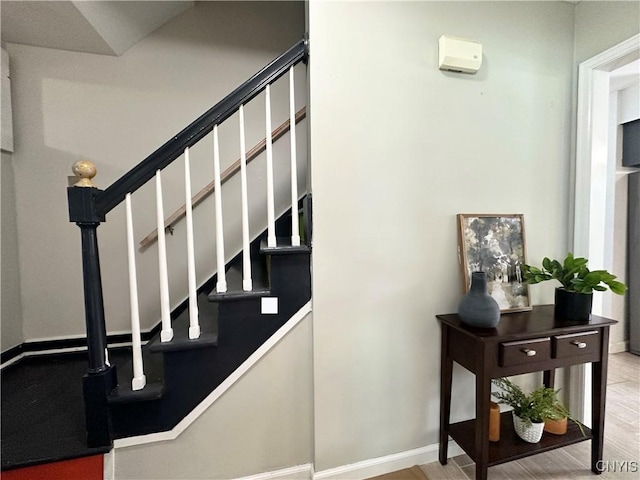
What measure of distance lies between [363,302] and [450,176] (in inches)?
33.5

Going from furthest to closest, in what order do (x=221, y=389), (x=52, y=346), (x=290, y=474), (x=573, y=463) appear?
(x=52, y=346) < (x=573, y=463) < (x=290, y=474) < (x=221, y=389)

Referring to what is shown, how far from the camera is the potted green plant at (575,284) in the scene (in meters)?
1.42

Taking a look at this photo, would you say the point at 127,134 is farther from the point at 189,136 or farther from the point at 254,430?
the point at 254,430

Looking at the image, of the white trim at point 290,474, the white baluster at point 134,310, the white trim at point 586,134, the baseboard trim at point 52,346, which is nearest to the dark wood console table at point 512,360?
the white trim at point 586,134

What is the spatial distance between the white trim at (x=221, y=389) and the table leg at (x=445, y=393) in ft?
Result: 2.56

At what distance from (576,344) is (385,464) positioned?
116cm

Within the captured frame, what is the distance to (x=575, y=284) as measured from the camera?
4.78ft

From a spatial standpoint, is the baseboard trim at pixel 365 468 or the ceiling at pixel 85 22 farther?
the ceiling at pixel 85 22

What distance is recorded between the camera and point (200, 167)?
2.17 m

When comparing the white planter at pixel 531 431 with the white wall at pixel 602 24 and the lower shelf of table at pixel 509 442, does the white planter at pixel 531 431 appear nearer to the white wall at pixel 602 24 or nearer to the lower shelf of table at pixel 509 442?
the lower shelf of table at pixel 509 442

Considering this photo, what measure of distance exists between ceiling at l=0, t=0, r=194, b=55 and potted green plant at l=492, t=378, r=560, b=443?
10.1ft

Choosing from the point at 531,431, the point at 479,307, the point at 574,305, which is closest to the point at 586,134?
the point at 574,305

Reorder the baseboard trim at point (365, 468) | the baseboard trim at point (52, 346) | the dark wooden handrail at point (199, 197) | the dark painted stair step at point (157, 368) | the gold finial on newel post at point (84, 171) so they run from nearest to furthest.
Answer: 1. the gold finial on newel post at point (84, 171)
2. the dark painted stair step at point (157, 368)
3. the baseboard trim at point (365, 468)
4. the baseboard trim at point (52, 346)
5. the dark wooden handrail at point (199, 197)

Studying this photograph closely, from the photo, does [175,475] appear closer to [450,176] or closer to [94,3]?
[450,176]
